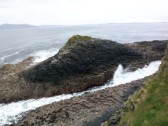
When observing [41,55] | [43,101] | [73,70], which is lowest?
[43,101]

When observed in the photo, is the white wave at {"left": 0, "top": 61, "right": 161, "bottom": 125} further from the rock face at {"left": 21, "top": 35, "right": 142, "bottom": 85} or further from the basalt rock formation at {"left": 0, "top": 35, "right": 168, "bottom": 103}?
the rock face at {"left": 21, "top": 35, "right": 142, "bottom": 85}

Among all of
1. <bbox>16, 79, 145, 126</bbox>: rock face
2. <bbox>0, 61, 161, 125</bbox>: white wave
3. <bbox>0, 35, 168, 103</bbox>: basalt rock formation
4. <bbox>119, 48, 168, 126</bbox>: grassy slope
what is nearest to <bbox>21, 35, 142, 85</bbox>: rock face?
<bbox>0, 35, 168, 103</bbox>: basalt rock formation

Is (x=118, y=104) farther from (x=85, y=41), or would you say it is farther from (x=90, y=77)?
(x=85, y=41)

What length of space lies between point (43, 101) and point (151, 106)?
21836mm

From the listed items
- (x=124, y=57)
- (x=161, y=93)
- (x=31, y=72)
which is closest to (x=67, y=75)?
(x=31, y=72)

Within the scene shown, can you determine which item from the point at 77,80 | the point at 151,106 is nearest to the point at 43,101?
the point at 77,80

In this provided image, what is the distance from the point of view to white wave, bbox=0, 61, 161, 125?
117 ft

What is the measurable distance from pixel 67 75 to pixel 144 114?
81.1ft

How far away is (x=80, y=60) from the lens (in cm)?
4591

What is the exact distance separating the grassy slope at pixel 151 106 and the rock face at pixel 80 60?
70.3 feet

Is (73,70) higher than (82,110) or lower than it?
higher

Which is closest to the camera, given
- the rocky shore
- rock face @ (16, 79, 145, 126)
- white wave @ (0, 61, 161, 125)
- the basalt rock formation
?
rock face @ (16, 79, 145, 126)

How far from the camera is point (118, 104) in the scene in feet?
106

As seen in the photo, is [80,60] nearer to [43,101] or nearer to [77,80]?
[77,80]
